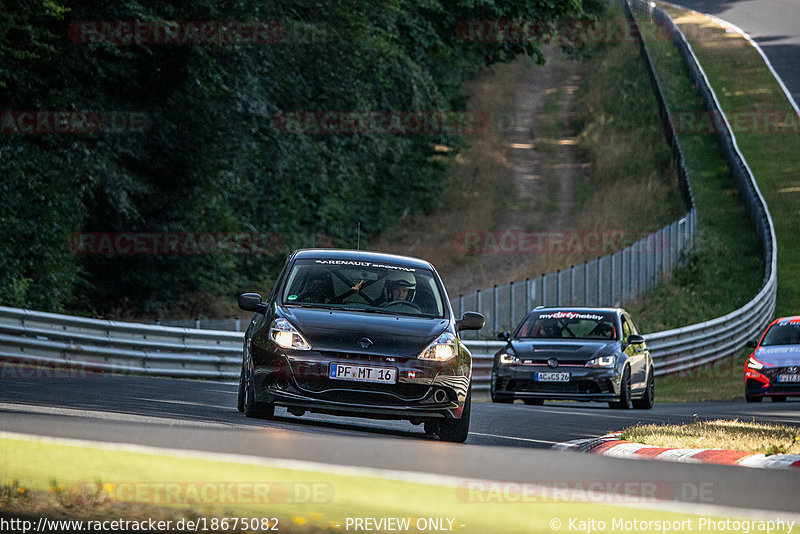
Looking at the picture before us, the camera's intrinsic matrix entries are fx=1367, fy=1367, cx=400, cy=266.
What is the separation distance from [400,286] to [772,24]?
239 feet

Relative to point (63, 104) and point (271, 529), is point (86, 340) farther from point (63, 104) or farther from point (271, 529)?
point (271, 529)

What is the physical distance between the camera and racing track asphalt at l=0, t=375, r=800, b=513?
630cm

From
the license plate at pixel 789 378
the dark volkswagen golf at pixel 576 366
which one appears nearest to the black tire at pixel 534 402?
the dark volkswagen golf at pixel 576 366

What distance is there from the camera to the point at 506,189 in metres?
56.1

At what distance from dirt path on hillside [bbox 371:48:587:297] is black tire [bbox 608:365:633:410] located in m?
22.4

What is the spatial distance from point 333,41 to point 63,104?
8160mm

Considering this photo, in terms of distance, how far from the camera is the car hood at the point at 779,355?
22141 millimetres

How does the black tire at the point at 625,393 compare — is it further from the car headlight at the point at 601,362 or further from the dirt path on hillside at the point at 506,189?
the dirt path on hillside at the point at 506,189

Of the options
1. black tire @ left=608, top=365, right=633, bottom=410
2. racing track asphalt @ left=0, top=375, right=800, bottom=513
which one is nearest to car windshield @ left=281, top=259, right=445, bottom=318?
racing track asphalt @ left=0, top=375, right=800, bottom=513

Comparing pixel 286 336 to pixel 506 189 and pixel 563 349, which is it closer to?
pixel 563 349

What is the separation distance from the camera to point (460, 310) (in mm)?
Result: 28844

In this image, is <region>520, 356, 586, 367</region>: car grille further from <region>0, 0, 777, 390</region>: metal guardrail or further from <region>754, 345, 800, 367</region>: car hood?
<region>0, 0, 777, 390</region>: metal guardrail

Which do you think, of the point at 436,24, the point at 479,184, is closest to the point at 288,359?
the point at 436,24

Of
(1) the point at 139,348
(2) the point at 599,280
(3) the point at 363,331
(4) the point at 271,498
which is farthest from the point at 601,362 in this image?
(2) the point at 599,280
